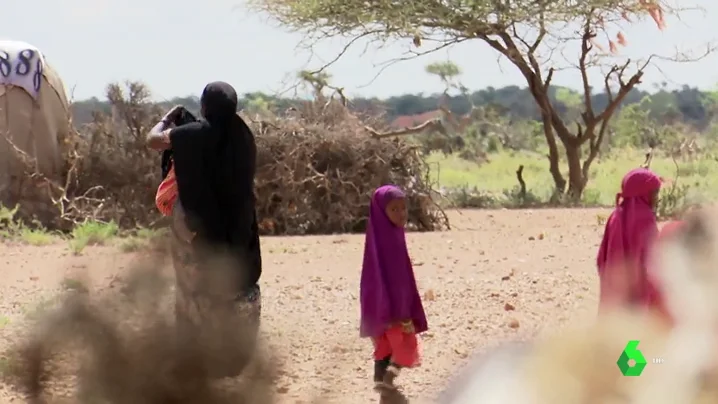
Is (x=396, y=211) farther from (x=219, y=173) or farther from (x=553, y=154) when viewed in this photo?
(x=553, y=154)

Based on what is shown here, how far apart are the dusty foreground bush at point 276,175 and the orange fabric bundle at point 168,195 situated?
7.57m

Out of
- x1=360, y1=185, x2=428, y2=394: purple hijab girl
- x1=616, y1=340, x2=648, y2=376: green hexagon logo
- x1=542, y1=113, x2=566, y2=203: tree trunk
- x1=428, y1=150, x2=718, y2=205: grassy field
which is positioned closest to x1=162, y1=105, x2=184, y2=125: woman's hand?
x1=360, y1=185, x2=428, y2=394: purple hijab girl

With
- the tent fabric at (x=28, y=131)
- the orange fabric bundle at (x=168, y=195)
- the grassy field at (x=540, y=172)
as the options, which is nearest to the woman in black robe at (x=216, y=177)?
the orange fabric bundle at (x=168, y=195)

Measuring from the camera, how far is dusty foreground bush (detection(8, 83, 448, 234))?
1220cm

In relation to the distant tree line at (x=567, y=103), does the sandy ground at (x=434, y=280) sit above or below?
below

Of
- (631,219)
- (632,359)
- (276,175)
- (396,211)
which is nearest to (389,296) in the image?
(396,211)

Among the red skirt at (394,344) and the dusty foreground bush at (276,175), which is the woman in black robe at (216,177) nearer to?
the red skirt at (394,344)

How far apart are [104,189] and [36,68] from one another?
174cm

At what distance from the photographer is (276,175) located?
12.2m

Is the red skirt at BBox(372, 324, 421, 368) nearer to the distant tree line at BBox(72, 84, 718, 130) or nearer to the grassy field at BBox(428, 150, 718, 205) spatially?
the grassy field at BBox(428, 150, 718, 205)

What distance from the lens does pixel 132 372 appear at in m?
1.27

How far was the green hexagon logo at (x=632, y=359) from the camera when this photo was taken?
64 cm

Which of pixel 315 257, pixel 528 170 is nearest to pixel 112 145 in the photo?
pixel 315 257

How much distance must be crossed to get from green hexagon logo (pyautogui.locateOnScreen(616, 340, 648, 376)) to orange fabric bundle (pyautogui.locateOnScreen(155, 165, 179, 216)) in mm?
3864
